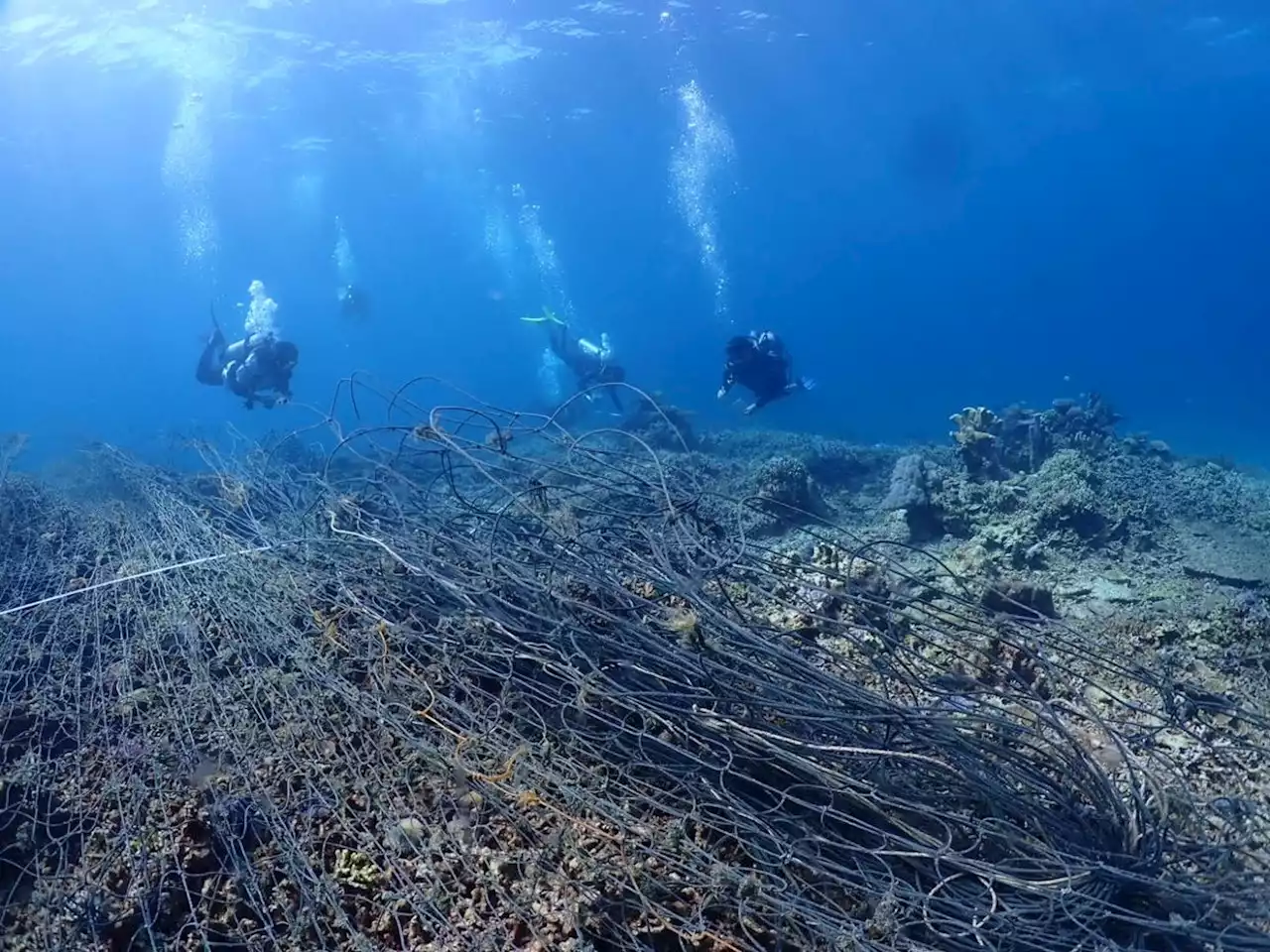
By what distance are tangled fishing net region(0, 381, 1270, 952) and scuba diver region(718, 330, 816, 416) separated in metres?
6.40

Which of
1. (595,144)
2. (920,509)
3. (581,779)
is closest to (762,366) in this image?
(920,509)

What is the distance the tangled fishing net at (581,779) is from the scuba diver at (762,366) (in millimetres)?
6403

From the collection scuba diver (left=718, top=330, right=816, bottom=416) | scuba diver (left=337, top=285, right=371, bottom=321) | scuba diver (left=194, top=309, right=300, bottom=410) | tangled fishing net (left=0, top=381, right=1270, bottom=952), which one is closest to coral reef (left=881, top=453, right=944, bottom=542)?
scuba diver (left=718, top=330, right=816, bottom=416)

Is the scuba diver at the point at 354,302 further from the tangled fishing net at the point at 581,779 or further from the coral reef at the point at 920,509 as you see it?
the tangled fishing net at the point at 581,779

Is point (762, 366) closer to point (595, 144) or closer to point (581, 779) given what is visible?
point (581, 779)

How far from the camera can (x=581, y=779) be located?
3.20 m

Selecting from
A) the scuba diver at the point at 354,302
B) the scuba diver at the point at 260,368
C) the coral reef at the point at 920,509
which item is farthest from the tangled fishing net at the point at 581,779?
the scuba diver at the point at 354,302

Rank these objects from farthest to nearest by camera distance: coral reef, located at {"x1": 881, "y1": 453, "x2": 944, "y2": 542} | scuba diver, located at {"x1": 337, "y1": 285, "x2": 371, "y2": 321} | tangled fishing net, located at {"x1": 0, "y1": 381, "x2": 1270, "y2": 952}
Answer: scuba diver, located at {"x1": 337, "y1": 285, "x2": 371, "y2": 321} < coral reef, located at {"x1": 881, "y1": 453, "x2": 944, "y2": 542} < tangled fishing net, located at {"x1": 0, "y1": 381, "x2": 1270, "y2": 952}

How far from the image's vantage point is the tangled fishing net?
8.61 ft

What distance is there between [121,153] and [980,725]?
6060 centimetres

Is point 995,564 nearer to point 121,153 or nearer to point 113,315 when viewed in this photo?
point 121,153

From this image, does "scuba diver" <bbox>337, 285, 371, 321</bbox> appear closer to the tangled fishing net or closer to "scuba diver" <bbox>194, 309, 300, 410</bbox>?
"scuba diver" <bbox>194, 309, 300, 410</bbox>

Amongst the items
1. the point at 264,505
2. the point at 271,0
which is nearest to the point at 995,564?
the point at 264,505

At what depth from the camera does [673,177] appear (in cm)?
6894
